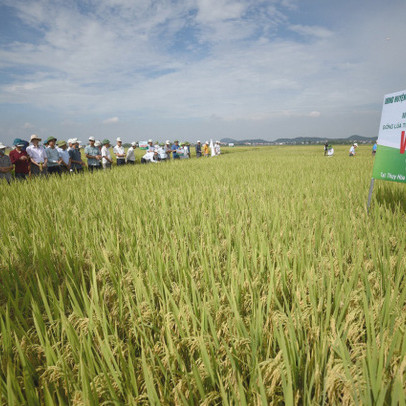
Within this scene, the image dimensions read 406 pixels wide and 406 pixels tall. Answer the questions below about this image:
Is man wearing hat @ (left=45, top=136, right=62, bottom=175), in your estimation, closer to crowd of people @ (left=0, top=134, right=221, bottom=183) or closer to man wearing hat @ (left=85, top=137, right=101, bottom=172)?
crowd of people @ (left=0, top=134, right=221, bottom=183)

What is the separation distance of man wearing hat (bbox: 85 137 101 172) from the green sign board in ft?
29.2

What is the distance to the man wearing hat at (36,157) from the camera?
7210mm

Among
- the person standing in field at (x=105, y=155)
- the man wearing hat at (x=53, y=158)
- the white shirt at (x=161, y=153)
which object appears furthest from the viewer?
the white shirt at (x=161, y=153)

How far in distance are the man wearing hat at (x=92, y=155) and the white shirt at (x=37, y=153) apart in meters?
1.76

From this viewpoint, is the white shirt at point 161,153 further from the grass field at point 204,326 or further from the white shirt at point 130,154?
the grass field at point 204,326

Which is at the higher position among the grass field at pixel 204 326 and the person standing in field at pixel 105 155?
the person standing in field at pixel 105 155

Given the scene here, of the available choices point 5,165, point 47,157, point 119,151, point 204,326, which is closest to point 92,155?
point 47,157

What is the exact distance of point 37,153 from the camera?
745cm

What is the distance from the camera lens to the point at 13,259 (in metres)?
1.88

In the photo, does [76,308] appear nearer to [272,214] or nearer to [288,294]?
[288,294]

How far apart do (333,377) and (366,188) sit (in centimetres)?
457

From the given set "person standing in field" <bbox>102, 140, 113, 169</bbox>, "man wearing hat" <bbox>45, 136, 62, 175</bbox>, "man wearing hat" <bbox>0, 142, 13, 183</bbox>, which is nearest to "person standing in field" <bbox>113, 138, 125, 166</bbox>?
"person standing in field" <bbox>102, 140, 113, 169</bbox>

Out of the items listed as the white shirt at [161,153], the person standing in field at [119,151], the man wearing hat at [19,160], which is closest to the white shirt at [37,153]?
the man wearing hat at [19,160]

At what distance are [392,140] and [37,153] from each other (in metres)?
8.64
